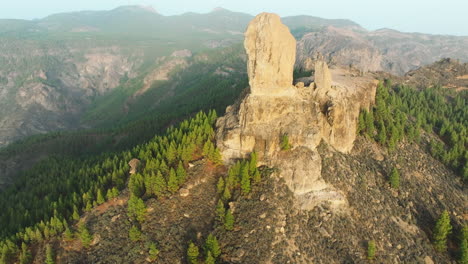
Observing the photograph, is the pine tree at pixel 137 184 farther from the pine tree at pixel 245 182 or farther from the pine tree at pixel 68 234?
the pine tree at pixel 245 182

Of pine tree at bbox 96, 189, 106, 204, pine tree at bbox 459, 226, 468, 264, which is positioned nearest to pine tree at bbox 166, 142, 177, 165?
pine tree at bbox 96, 189, 106, 204

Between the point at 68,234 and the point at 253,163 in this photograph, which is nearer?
the point at 68,234

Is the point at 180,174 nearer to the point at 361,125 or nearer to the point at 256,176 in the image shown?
the point at 256,176

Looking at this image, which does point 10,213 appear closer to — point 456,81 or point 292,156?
point 292,156

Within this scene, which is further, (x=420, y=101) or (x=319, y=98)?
(x=420, y=101)

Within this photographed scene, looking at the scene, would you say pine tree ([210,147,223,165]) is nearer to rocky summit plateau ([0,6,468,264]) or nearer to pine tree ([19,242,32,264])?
rocky summit plateau ([0,6,468,264])

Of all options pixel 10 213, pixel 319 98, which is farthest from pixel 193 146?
pixel 10 213

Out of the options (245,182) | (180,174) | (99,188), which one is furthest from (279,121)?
(99,188)

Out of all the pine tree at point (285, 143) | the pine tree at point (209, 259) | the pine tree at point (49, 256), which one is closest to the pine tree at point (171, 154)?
the pine tree at point (285, 143)
